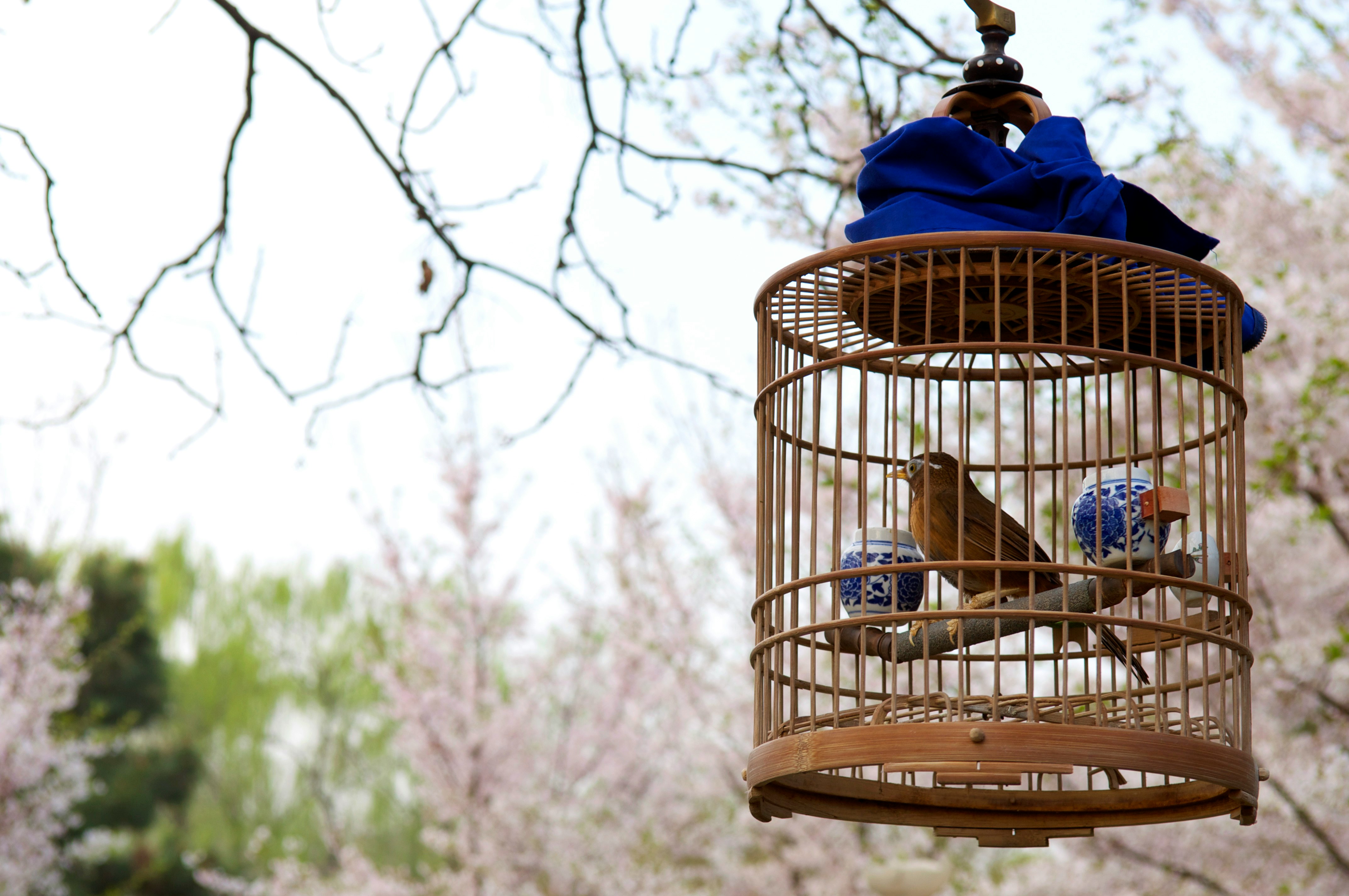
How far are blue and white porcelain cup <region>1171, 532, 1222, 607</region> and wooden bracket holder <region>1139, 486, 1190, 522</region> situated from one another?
0.05 metres

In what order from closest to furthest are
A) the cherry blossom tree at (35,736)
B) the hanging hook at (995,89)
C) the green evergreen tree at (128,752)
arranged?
the hanging hook at (995,89), the cherry blossom tree at (35,736), the green evergreen tree at (128,752)

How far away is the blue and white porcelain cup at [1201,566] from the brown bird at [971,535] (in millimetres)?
198

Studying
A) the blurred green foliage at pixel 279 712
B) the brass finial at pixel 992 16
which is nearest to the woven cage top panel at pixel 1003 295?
the brass finial at pixel 992 16

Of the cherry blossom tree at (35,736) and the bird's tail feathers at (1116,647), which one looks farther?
the cherry blossom tree at (35,736)

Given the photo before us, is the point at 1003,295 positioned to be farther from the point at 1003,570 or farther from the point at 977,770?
the point at 977,770

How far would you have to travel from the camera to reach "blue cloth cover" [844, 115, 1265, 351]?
2.15 meters

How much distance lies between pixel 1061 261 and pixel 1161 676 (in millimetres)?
631

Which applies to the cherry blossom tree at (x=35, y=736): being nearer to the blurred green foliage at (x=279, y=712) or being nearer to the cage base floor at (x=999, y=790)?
the blurred green foliage at (x=279, y=712)

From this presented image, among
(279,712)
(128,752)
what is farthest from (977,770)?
(279,712)

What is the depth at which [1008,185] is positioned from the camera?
218cm

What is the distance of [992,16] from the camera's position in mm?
2377

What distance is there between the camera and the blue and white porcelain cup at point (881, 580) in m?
2.18

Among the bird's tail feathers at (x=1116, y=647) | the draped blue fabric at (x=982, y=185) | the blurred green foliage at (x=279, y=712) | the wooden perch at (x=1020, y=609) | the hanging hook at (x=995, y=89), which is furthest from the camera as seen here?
the blurred green foliage at (x=279, y=712)

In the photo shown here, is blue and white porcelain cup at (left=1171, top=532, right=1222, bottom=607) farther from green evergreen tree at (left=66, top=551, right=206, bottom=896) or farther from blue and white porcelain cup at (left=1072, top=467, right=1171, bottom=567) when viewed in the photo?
green evergreen tree at (left=66, top=551, right=206, bottom=896)
